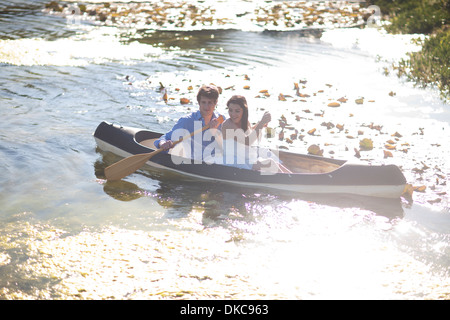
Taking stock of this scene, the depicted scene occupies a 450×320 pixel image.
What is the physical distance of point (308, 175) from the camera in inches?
255

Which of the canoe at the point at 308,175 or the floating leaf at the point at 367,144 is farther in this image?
the floating leaf at the point at 367,144

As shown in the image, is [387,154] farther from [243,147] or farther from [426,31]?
[426,31]

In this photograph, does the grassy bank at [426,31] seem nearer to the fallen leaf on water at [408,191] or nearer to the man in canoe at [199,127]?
the fallen leaf on water at [408,191]

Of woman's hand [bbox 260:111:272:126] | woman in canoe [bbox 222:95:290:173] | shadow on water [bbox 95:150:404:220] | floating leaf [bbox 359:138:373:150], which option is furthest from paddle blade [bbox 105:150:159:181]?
floating leaf [bbox 359:138:373:150]

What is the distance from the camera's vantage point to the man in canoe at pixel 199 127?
22.5ft

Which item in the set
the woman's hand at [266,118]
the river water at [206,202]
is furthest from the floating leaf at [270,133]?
the woman's hand at [266,118]

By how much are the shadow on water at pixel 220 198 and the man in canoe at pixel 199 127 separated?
1.50 ft

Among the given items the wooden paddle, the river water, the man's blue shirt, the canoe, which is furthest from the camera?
the man's blue shirt

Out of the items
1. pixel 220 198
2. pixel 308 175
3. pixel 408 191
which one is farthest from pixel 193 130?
pixel 408 191

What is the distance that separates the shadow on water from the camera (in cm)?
625

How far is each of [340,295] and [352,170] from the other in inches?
88.2

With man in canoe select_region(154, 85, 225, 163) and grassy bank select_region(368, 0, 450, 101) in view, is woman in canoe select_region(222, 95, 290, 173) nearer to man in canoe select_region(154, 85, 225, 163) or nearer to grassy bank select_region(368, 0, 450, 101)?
man in canoe select_region(154, 85, 225, 163)

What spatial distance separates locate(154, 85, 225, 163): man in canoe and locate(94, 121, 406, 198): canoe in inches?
8.8

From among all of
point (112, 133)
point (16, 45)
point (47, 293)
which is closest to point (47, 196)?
point (112, 133)
